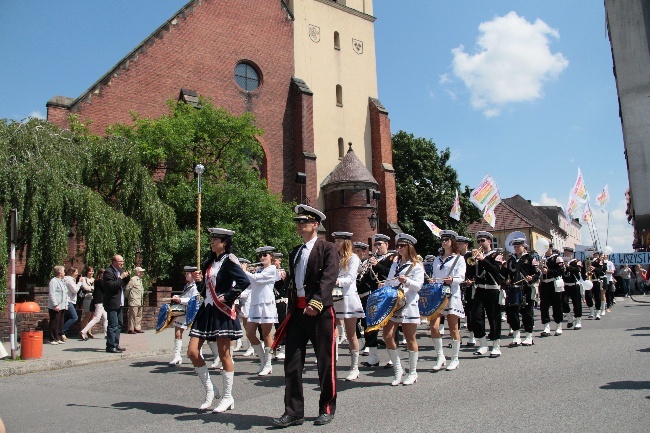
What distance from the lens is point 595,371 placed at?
8086 mm

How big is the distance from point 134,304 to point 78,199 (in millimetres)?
3873

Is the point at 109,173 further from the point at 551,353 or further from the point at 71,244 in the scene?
the point at 551,353

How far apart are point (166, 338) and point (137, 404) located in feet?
27.3

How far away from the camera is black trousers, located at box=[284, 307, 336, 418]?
19.3ft

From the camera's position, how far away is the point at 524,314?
39.2 feet

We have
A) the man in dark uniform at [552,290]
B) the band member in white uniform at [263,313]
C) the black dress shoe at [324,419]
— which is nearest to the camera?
the black dress shoe at [324,419]

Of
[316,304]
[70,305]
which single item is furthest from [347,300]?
[70,305]

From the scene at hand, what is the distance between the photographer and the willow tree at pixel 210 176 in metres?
25.6

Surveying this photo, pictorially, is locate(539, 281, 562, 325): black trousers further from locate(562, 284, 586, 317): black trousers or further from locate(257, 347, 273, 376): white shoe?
locate(257, 347, 273, 376): white shoe

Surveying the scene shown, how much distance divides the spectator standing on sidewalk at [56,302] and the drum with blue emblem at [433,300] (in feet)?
30.1

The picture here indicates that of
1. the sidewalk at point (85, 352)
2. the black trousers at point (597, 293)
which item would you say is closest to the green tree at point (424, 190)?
the black trousers at point (597, 293)

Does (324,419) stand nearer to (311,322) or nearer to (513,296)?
(311,322)

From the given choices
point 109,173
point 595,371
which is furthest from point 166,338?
point 595,371

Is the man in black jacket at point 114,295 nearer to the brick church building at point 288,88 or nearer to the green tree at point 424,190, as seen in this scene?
the brick church building at point 288,88
